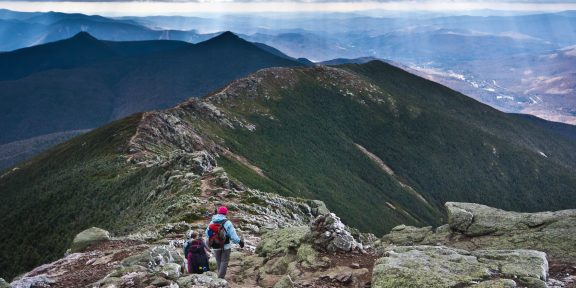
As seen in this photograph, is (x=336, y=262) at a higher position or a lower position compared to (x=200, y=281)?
lower

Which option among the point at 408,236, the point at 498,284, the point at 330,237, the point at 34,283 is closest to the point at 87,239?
the point at 34,283

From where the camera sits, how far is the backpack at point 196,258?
90.8 ft

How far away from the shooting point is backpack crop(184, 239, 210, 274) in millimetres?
27672

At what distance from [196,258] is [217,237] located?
6.30 ft

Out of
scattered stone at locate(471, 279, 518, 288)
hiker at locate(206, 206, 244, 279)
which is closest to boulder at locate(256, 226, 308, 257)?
hiker at locate(206, 206, 244, 279)

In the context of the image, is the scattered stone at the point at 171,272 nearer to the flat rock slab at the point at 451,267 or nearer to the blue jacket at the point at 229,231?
the blue jacket at the point at 229,231

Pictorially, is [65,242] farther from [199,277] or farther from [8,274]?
→ [199,277]

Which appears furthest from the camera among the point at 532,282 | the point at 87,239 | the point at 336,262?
the point at 87,239

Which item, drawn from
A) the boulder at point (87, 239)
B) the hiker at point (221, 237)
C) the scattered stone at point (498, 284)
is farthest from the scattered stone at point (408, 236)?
the boulder at point (87, 239)

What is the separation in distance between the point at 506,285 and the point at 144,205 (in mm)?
68501

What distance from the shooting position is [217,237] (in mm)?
28516

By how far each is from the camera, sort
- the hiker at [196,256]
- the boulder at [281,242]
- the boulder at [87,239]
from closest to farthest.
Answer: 1. the hiker at [196,256]
2. the boulder at [281,242]
3. the boulder at [87,239]

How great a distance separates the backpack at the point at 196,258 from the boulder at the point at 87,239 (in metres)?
21.8

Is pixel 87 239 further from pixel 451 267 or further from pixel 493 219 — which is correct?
pixel 493 219
